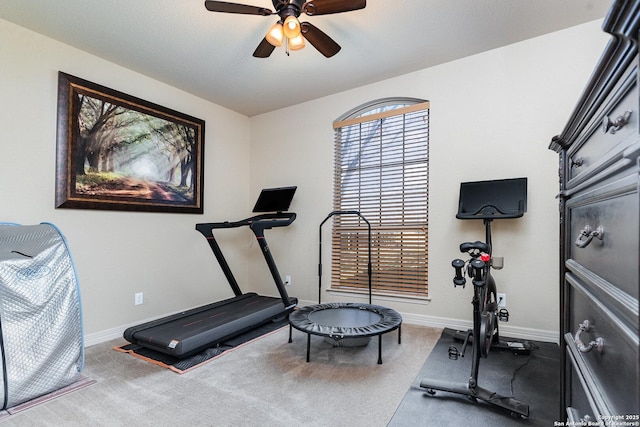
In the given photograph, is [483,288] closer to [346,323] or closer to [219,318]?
[346,323]

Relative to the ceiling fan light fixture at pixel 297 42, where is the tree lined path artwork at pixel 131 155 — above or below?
below

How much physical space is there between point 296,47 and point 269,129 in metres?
2.44

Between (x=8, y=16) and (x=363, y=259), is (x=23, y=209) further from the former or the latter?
(x=363, y=259)

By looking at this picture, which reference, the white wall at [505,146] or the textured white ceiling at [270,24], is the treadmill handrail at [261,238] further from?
the textured white ceiling at [270,24]

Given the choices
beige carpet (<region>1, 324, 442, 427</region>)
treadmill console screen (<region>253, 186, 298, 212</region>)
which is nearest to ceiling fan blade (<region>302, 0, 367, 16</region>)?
treadmill console screen (<region>253, 186, 298, 212</region>)

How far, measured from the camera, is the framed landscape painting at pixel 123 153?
300 centimetres

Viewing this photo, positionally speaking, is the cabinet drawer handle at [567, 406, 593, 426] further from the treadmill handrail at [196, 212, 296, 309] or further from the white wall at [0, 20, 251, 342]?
the white wall at [0, 20, 251, 342]

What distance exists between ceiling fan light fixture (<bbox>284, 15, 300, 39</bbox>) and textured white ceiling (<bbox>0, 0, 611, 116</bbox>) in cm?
44

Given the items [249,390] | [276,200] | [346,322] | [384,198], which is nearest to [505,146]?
[384,198]

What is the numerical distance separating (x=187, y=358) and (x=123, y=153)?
2.23 m

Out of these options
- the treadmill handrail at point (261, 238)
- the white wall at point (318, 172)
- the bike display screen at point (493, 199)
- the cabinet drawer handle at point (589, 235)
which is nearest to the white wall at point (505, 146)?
the white wall at point (318, 172)

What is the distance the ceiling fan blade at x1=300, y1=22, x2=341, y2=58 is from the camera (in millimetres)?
2369

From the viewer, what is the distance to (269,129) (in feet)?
15.9

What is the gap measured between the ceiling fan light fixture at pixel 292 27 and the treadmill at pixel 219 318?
1978mm
